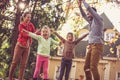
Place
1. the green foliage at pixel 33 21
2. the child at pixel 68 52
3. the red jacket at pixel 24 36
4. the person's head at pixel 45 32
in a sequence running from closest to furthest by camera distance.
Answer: the red jacket at pixel 24 36, the person's head at pixel 45 32, the child at pixel 68 52, the green foliage at pixel 33 21

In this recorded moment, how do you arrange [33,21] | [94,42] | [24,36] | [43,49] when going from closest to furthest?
[94,42], [24,36], [43,49], [33,21]

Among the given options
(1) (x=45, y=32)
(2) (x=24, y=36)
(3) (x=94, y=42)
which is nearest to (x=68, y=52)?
(1) (x=45, y=32)

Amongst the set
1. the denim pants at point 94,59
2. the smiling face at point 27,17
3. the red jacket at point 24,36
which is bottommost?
the denim pants at point 94,59

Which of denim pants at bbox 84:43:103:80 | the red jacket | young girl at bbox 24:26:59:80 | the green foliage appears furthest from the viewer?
the green foliage

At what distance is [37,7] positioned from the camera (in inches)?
853

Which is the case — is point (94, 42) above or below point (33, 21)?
below

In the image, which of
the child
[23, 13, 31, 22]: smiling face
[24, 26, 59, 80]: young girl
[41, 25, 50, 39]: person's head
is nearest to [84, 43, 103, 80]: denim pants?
[24, 26, 59, 80]: young girl

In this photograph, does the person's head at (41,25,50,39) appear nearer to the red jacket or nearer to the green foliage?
the red jacket

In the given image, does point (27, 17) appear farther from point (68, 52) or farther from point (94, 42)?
point (68, 52)

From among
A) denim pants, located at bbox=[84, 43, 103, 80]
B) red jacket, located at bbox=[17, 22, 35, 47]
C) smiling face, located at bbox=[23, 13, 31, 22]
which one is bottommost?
denim pants, located at bbox=[84, 43, 103, 80]

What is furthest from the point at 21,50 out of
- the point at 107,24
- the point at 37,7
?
the point at 107,24

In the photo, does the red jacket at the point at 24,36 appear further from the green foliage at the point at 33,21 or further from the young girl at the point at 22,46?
the green foliage at the point at 33,21

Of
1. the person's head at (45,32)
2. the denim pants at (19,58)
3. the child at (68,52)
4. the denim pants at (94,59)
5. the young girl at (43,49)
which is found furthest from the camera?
the child at (68,52)

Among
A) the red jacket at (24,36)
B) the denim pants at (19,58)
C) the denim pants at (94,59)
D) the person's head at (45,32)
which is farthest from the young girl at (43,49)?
the denim pants at (94,59)
